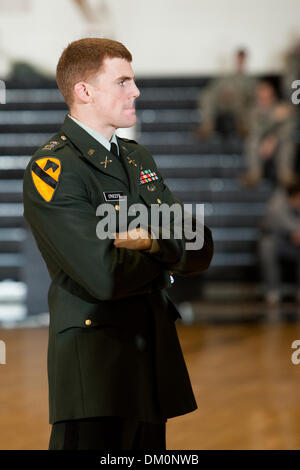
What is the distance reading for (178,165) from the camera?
29.6 ft

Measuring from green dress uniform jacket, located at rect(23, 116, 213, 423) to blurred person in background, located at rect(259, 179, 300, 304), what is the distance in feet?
19.1

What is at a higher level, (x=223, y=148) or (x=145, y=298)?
(x=223, y=148)

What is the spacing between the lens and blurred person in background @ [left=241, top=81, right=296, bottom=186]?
317 inches

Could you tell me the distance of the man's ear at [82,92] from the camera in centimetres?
152

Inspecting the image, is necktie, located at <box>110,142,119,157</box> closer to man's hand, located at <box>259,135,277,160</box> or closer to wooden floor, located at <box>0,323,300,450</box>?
wooden floor, located at <box>0,323,300,450</box>

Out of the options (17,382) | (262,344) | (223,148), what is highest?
(223,148)

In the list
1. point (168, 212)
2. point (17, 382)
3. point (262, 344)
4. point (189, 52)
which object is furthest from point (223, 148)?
point (168, 212)

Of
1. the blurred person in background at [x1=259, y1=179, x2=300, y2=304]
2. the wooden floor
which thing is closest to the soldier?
the wooden floor

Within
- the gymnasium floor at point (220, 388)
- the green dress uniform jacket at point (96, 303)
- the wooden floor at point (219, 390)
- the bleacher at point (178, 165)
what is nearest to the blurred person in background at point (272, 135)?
the bleacher at point (178, 165)

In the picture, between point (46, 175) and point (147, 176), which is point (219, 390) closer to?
point (147, 176)

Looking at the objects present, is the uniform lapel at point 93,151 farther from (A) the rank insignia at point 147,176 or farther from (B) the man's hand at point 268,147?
(B) the man's hand at point 268,147

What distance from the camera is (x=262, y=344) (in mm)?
5402

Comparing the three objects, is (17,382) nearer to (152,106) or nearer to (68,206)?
(68,206)
